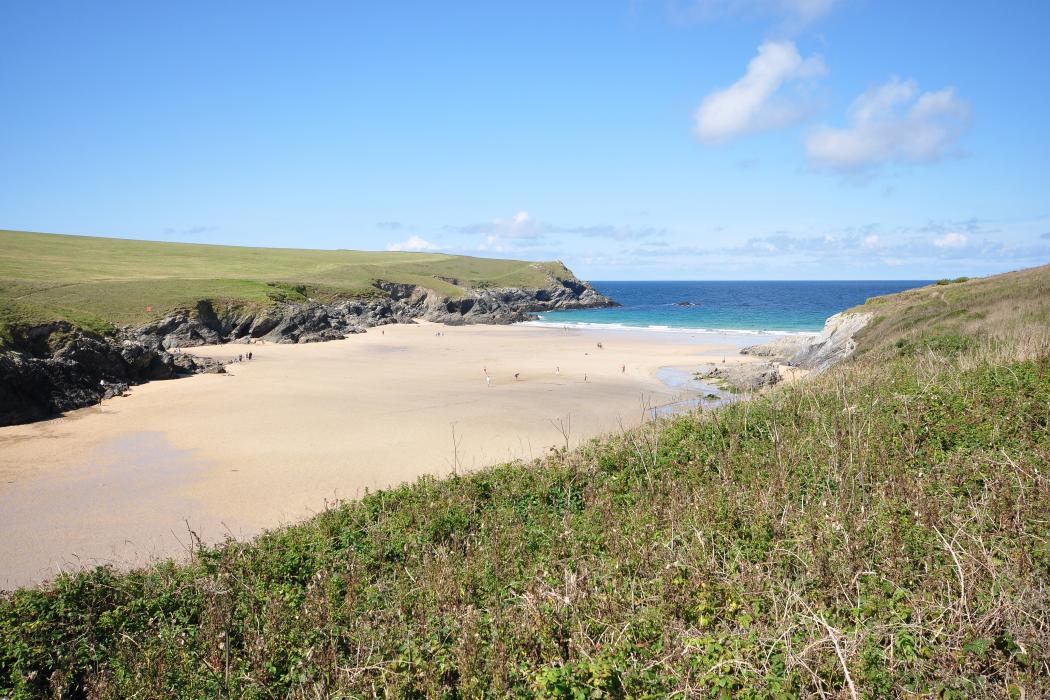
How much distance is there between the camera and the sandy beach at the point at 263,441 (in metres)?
13.3

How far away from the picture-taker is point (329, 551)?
798cm

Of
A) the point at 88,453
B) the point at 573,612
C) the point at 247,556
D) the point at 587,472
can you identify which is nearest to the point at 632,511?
the point at 587,472

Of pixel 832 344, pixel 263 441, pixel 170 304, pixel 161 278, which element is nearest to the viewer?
pixel 263 441

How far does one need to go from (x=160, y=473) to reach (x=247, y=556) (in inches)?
465

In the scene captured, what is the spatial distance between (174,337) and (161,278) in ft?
69.7

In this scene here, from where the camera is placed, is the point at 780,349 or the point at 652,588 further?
the point at 780,349

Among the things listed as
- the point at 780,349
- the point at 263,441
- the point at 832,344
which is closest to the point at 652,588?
the point at 263,441

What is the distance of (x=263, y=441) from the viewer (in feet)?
67.1

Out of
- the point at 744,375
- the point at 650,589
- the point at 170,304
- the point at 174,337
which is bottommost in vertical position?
the point at 744,375

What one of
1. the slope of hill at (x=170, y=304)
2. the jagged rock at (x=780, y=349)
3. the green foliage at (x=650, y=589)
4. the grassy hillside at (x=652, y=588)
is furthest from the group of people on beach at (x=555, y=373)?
the green foliage at (x=650, y=589)

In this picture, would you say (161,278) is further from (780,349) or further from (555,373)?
(780,349)

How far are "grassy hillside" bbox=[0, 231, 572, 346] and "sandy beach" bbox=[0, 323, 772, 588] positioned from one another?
36.7 feet

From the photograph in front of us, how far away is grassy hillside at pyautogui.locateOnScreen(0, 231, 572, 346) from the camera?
49906mm

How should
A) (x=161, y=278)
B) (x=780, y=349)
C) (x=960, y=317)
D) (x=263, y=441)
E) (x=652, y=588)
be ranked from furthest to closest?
1. (x=161, y=278)
2. (x=780, y=349)
3. (x=960, y=317)
4. (x=263, y=441)
5. (x=652, y=588)
